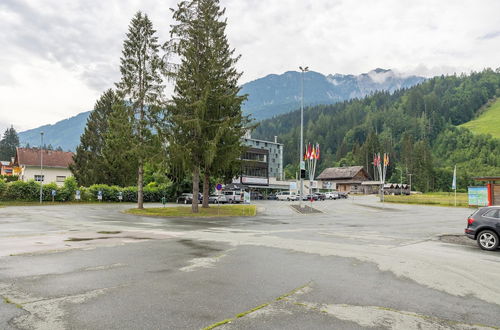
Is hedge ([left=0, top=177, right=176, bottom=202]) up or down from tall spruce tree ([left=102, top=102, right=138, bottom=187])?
down

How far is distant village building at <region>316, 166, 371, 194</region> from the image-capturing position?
116 metres

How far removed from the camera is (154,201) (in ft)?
181

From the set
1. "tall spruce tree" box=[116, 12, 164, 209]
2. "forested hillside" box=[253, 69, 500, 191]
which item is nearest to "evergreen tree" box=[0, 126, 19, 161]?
"forested hillside" box=[253, 69, 500, 191]

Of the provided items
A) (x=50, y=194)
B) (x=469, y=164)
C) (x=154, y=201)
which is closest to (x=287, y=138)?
(x=469, y=164)

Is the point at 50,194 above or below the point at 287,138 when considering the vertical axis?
below

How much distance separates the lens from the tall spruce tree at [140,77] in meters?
32.1

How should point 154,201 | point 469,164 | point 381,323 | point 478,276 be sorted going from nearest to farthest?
point 381,323 → point 478,276 → point 154,201 → point 469,164

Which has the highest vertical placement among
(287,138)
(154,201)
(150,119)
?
(287,138)

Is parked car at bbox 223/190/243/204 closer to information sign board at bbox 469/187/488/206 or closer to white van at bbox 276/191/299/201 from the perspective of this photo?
white van at bbox 276/191/299/201

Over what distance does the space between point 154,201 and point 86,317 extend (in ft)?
170

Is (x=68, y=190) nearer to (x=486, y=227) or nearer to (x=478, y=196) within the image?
(x=486, y=227)

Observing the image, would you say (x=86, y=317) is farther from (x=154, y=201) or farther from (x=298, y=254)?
(x=154, y=201)

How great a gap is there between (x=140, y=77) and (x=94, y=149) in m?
28.3

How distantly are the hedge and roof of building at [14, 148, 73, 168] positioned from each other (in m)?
20.7
